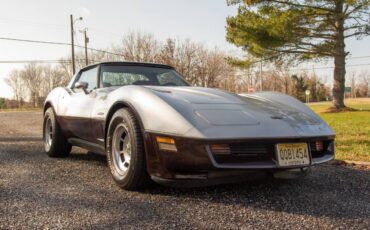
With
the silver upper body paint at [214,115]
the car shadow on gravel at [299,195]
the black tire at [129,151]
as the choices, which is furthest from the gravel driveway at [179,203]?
the silver upper body paint at [214,115]

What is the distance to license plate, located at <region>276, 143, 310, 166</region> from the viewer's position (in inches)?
111

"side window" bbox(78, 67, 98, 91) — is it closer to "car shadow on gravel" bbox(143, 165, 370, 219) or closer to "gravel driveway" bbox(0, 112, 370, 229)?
"gravel driveway" bbox(0, 112, 370, 229)

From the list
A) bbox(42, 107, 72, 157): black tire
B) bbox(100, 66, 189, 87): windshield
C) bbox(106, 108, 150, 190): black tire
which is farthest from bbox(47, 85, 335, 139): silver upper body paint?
bbox(42, 107, 72, 157): black tire

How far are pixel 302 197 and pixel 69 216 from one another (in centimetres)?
176

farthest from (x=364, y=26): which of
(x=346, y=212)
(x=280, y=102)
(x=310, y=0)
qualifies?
(x=346, y=212)

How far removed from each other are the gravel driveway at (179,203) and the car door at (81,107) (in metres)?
0.54

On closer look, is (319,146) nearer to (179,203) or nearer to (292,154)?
(292,154)

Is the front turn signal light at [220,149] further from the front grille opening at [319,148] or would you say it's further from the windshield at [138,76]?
the windshield at [138,76]

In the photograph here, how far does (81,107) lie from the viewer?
4.32 m

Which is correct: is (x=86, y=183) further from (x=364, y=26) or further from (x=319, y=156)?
(x=364, y=26)

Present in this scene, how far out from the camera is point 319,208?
270 centimetres

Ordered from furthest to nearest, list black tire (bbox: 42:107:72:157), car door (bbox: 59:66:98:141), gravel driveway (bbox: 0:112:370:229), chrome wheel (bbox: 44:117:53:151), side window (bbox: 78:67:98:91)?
chrome wheel (bbox: 44:117:53:151) < black tire (bbox: 42:107:72:157) < side window (bbox: 78:67:98:91) < car door (bbox: 59:66:98:141) < gravel driveway (bbox: 0:112:370:229)

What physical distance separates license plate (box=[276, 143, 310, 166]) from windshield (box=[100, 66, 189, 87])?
2.03 metres

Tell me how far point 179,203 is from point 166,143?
0.45 metres
